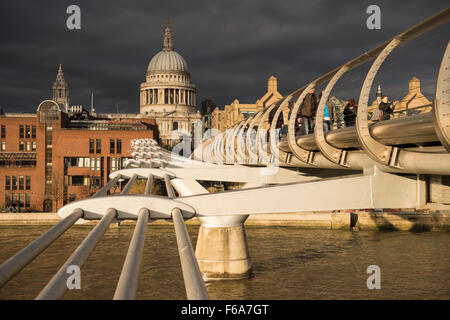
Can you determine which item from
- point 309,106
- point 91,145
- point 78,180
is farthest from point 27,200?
point 309,106

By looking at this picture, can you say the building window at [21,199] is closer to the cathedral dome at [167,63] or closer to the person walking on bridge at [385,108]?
the person walking on bridge at [385,108]

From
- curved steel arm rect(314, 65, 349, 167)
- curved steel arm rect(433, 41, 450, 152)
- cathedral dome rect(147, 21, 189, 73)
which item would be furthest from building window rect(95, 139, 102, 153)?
cathedral dome rect(147, 21, 189, 73)

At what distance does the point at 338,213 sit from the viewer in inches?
1280

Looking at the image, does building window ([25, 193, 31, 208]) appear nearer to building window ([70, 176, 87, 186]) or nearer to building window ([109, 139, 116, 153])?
building window ([70, 176, 87, 186])

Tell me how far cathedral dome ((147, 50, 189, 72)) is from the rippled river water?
3713 inches

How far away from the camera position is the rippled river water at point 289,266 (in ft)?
51.5

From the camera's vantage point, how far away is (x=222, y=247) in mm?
15531

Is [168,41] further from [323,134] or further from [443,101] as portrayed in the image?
[443,101]

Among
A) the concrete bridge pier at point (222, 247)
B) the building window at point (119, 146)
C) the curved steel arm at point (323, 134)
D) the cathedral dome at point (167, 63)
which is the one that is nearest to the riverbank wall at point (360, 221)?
the concrete bridge pier at point (222, 247)

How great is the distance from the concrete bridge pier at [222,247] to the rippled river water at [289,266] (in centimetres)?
39

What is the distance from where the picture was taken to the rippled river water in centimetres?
1570

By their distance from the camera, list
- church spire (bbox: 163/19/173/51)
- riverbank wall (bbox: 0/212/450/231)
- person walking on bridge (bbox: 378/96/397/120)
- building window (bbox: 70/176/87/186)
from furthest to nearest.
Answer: church spire (bbox: 163/19/173/51)
building window (bbox: 70/176/87/186)
riverbank wall (bbox: 0/212/450/231)
person walking on bridge (bbox: 378/96/397/120)

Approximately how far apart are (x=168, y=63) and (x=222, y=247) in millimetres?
110265

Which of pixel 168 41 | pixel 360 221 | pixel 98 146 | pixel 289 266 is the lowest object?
pixel 289 266
